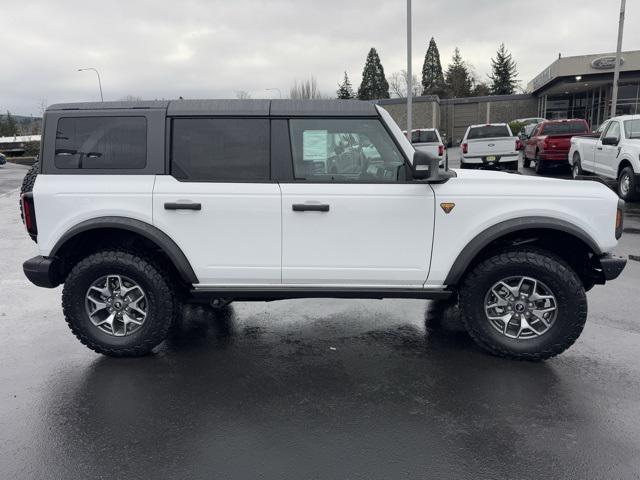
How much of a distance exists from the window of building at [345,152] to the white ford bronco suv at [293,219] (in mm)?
11

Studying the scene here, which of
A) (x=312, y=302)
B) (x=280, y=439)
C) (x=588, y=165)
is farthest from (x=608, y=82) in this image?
(x=280, y=439)

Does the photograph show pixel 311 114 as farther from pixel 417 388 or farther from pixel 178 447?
pixel 178 447

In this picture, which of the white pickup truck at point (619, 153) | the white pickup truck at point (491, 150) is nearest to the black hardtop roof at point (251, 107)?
the white pickup truck at point (619, 153)

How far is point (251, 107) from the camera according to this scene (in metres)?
4.30

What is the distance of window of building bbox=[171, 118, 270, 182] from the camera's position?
13.9 ft

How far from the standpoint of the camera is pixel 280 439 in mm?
3227

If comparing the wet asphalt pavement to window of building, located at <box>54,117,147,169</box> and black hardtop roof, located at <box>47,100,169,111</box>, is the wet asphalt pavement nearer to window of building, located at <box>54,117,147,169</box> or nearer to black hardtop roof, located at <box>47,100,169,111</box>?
window of building, located at <box>54,117,147,169</box>

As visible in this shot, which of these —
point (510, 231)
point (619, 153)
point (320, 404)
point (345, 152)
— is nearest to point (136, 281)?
point (320, 404)

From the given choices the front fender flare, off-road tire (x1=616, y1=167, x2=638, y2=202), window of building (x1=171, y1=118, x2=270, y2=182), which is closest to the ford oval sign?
off-road tire (x1=616, y1=167, x2=638, y2=202)

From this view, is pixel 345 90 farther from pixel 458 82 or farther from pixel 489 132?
pixel 489 132

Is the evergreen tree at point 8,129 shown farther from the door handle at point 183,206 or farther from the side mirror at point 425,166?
the side mirror at point 425,166

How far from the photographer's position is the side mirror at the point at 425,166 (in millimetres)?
3955

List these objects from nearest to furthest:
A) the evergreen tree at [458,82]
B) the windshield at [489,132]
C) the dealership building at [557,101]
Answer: the windshield at [489,132] < the dealership building at [557,101] < the evergreen tree at [458,82]

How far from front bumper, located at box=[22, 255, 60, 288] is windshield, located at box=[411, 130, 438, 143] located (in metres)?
16.5
